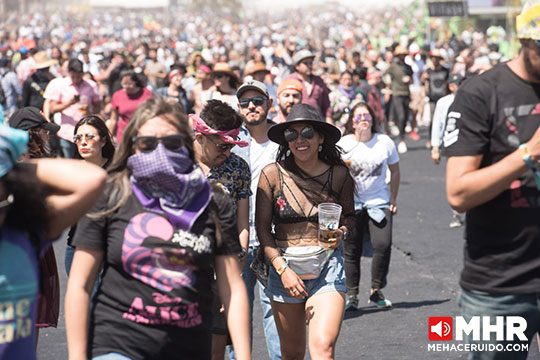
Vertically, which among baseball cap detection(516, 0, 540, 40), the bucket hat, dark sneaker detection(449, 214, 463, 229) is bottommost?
dark sneaker detection(449, 214, 463, 229)

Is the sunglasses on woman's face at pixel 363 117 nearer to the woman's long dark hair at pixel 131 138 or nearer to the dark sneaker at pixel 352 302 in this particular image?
the dark sneaker at pixel 352 302

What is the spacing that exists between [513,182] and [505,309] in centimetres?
47

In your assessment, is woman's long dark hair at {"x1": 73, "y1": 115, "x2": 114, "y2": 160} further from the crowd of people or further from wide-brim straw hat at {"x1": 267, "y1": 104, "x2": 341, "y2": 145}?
wide-brim straw hat at {"x1": 267, "y1": 104, "x2": 341, "y2": 145}

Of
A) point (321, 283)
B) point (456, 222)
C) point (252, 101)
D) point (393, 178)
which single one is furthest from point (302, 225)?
point (456, 222)

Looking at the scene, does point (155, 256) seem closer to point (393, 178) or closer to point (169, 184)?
point (169, 184)

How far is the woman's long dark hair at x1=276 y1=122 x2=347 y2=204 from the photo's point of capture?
543 centimetres

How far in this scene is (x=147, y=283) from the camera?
3.46 m

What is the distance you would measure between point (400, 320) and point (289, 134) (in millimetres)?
2760

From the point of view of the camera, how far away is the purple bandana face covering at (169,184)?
3502 millimetres

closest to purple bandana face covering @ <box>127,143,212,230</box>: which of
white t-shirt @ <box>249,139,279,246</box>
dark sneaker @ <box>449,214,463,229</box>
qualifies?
white t-shirt @ <box>249,139,279,246</box>

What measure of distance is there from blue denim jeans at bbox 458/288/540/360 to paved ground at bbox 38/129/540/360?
9.79ft

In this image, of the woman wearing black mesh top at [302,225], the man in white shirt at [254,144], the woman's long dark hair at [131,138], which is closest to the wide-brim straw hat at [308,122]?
the woman wearing black mesh top at [302,225]

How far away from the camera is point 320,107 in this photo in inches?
486

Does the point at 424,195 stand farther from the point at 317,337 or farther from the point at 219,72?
the point at 317,337
